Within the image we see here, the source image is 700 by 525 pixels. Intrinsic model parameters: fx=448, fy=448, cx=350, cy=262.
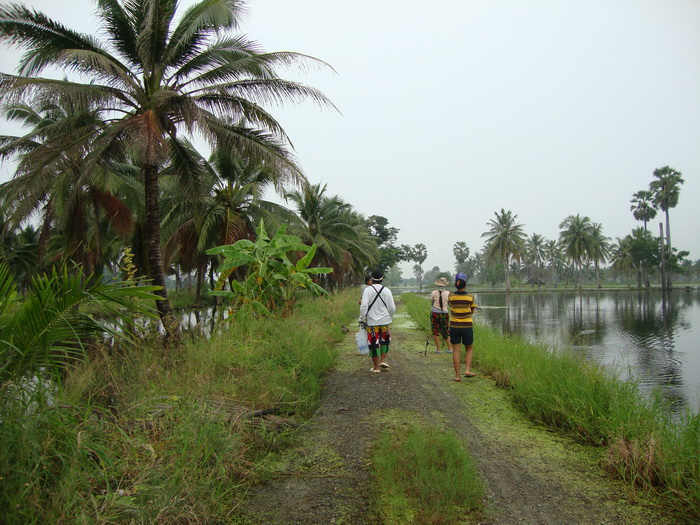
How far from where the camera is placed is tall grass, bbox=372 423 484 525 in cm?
304

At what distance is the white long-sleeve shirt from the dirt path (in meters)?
1.03

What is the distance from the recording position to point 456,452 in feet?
12.1

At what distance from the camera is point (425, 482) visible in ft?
10.8

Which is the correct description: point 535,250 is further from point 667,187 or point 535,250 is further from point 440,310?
point 440,310

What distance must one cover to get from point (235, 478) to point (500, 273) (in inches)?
3845

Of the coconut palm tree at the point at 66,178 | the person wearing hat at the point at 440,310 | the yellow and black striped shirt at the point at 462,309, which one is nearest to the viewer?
the yellow and black striped shirt at the point at 462,309

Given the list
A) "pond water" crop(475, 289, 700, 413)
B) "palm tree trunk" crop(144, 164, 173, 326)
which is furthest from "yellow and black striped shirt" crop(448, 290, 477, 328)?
"palm tree trunk" crop(144, 164, 173, 326)

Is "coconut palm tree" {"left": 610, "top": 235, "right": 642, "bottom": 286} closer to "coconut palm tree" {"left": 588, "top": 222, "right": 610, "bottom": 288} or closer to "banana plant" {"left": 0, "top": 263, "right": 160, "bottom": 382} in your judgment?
"coconut palm tree" {"left": 588, "top": 222, "right": 610, "bottom": 288}

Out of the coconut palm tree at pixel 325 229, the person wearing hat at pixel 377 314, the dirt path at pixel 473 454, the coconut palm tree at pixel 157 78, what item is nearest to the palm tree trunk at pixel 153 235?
the coconut palm tree at pixel 157 78

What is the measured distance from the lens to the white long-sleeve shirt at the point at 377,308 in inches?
283

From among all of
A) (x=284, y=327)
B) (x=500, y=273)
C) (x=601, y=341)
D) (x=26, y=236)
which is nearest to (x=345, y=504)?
(x=284, y=327)

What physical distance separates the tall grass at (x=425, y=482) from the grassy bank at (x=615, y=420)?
1.28m

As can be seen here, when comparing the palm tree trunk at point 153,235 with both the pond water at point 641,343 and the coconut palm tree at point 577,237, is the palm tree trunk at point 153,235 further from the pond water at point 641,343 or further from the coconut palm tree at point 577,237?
the coconut palm tree at point 577,237

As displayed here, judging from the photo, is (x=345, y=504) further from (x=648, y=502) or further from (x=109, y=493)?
(x=648, y=502)
